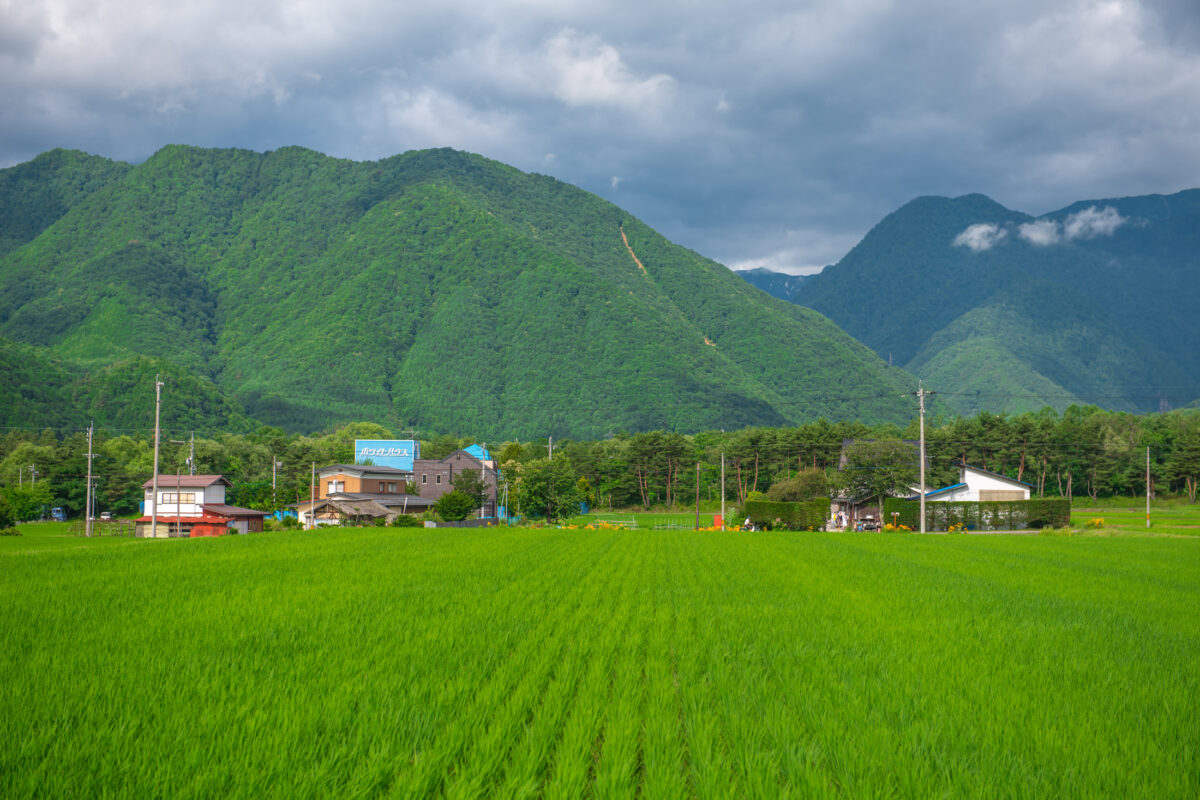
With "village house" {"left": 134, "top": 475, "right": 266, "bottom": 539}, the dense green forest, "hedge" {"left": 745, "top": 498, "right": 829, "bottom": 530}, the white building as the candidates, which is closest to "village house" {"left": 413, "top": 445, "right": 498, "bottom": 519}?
the dense green forest

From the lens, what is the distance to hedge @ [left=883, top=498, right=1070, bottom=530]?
2015 inches

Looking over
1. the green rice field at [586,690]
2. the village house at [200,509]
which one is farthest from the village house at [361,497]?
the green rice field at [586,690]

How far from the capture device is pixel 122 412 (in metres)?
136

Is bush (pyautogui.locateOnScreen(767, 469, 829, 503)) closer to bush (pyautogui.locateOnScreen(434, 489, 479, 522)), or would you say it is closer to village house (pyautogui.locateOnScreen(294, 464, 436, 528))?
bush (pyautogui.locateOnScreen(434, 489, 479, 522))

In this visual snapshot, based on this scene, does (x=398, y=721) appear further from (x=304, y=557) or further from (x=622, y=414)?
(x=622, y=414)

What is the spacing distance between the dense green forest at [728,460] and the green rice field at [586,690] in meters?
62.6

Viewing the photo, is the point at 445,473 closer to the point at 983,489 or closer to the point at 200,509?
the point at 200,509

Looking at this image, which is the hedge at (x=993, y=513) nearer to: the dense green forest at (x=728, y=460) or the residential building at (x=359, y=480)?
the dense green forest at (x=728, y=460)

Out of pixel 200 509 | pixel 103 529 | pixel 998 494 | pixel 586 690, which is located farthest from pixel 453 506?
pixel 586 690

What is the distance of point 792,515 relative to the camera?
5869 cm

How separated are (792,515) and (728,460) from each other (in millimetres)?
40996

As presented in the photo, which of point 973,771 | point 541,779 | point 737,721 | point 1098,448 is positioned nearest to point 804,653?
point 737,721

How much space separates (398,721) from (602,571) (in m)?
15.9

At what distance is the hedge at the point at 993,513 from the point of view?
5119 centimetres
